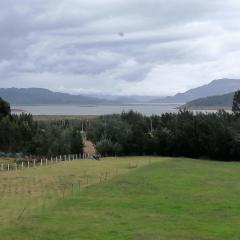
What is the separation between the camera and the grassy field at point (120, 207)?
22.2 meters

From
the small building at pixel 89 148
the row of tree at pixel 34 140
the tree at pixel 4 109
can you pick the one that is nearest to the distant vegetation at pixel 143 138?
the row of tree at pixel 34 140

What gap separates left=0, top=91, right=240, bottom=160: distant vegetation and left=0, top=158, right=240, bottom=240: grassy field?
1599 inches

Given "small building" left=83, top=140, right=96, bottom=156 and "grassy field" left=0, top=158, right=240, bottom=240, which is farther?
"small building" left=83, top=140, right=96, bottom=156

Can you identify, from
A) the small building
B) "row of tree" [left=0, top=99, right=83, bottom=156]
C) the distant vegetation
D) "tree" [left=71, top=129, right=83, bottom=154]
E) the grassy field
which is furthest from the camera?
the small building

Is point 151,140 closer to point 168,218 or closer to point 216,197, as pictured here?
point 216,197

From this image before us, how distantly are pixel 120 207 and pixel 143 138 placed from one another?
63.6 meters

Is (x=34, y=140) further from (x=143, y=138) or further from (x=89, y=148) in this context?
(x=143, y=138)

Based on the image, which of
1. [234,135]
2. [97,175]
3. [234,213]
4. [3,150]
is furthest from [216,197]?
[3,150]

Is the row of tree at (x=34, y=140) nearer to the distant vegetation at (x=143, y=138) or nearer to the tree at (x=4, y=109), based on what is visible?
the distant vegetation at (x=143, y=138)

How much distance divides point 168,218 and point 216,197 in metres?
9.61

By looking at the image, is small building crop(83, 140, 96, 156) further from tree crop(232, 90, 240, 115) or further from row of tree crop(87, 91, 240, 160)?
tree crop(232, 90, 240, 115)

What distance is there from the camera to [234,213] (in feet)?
90.3

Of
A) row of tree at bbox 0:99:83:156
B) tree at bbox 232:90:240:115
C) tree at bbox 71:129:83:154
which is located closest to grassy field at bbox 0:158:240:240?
row of tree at bbox 0:99:83:156

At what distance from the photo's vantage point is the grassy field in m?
22.2
